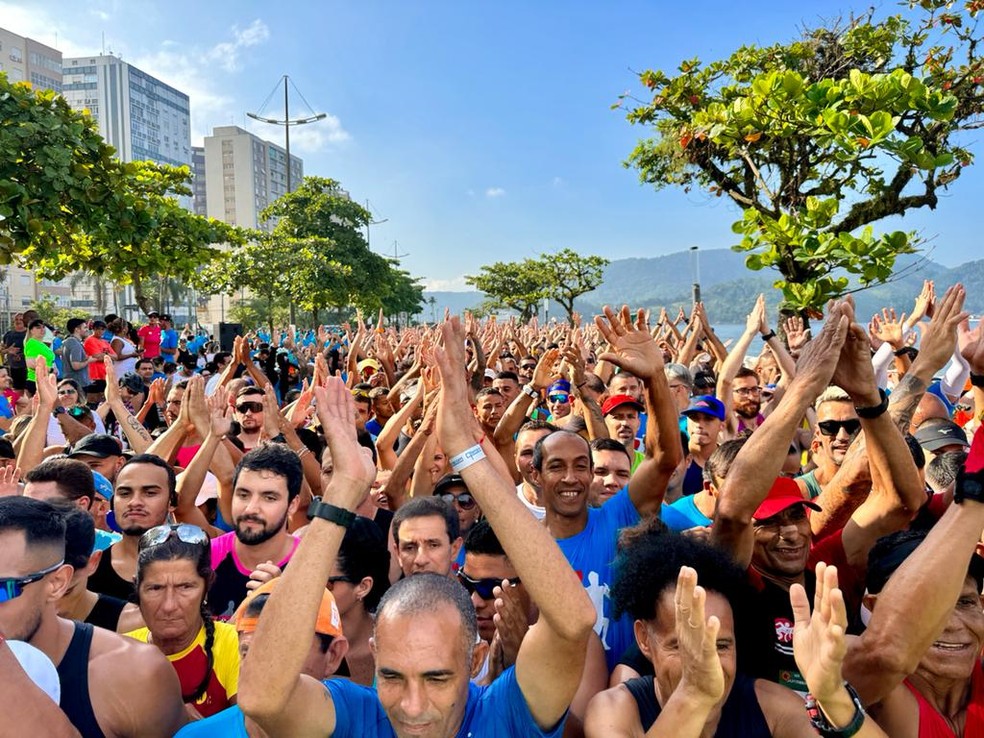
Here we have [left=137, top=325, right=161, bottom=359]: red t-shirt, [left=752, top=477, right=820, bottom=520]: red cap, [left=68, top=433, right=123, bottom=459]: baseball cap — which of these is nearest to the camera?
[left=752, top=477, right=820, bottom=520]: red cap

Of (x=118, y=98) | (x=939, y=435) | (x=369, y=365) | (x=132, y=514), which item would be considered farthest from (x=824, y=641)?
(x=118, y=98)

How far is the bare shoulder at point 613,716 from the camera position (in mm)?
2129

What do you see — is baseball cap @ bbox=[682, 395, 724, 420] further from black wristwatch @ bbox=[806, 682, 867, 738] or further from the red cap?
black wristwatch @ bbox=[806, 682, 867, 738]

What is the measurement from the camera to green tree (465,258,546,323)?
151 feet

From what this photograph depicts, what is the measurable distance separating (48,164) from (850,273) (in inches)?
274

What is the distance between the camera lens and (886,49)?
29.8ft

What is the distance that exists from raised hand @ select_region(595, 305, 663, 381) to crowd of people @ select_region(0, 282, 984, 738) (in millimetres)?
15

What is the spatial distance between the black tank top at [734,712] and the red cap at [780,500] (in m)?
0.81

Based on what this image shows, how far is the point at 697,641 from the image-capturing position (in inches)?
70.3

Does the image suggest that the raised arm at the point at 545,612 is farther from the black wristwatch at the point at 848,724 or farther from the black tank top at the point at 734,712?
the black wristwatch at the point at 848,724

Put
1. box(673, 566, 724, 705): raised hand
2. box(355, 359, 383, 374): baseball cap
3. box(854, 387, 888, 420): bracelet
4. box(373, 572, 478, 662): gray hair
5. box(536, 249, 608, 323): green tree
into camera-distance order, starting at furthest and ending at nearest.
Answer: box(536, 249, 608, 323): green tree, box(355, 359, 383, 374): baseball cap, box(854, 387, 888, 420): bracelet, box(373, 572, 478, 662): gray hair, box(673, 566, 724, 705): raised hand

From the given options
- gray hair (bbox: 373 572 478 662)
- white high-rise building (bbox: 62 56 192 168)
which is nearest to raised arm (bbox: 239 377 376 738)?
gray hair (bbox: 373 572 478 662)

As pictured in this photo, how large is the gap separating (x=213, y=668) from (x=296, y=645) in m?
1.18

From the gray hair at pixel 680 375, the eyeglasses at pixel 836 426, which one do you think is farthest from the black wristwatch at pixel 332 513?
the gray hair at pixel 680 375
